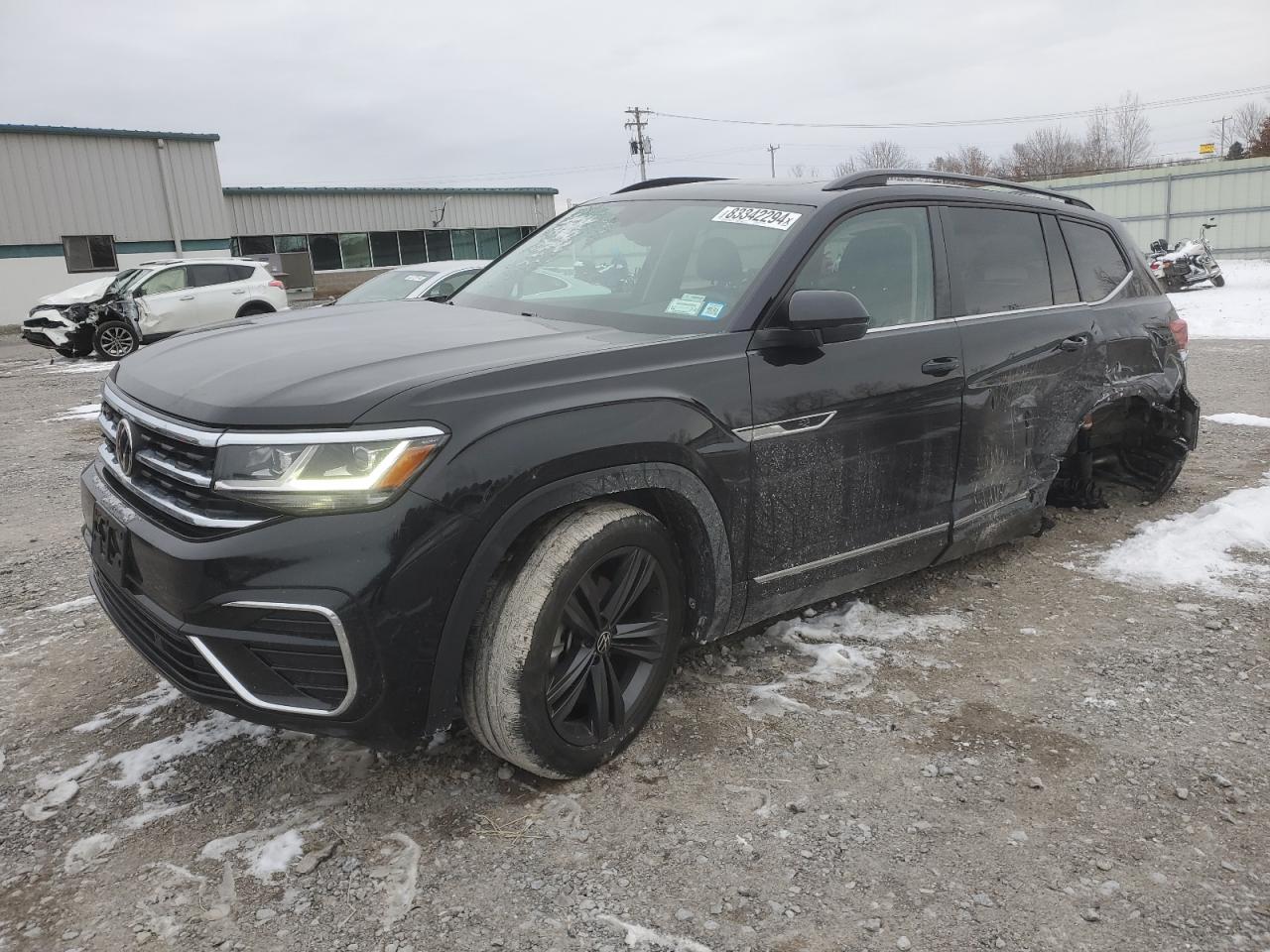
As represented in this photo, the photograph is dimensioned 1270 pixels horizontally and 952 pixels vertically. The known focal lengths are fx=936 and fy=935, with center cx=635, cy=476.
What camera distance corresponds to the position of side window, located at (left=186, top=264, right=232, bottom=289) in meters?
16.4

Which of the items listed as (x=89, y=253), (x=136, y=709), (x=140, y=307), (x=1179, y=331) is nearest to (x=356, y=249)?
(x=89, y=253)

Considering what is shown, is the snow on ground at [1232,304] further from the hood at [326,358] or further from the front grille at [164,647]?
the front grille at [164,647]

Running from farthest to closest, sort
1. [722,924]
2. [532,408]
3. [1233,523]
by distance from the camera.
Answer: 1. [1233,523]
2. [532,408]
3. [722,924]

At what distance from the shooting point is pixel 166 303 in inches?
625

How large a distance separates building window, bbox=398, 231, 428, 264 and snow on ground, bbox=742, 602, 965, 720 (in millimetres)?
35016

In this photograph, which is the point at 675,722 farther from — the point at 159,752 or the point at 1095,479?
the point at 1095,479

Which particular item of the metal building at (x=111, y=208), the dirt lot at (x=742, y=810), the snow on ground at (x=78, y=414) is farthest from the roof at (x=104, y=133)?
the dirt lot at (x=742, y=810)

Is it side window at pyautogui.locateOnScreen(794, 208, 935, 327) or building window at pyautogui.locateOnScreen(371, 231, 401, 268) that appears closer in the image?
side window at pyautogui.locateOnScreen(794, 208, 935, 327)

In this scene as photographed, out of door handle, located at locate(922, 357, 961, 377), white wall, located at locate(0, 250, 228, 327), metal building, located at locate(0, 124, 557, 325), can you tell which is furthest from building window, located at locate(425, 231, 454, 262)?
door handle, located at locate(922, 357, 961, 377)

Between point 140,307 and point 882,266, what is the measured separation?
15.4 meters

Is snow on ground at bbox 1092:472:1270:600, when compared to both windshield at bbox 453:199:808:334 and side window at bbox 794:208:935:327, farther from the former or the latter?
windshield at bbox 453:199:808:334

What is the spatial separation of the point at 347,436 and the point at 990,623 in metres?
2.79

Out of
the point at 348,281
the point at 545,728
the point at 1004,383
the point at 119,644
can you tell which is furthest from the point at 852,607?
the point at 348,281

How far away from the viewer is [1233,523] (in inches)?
187
